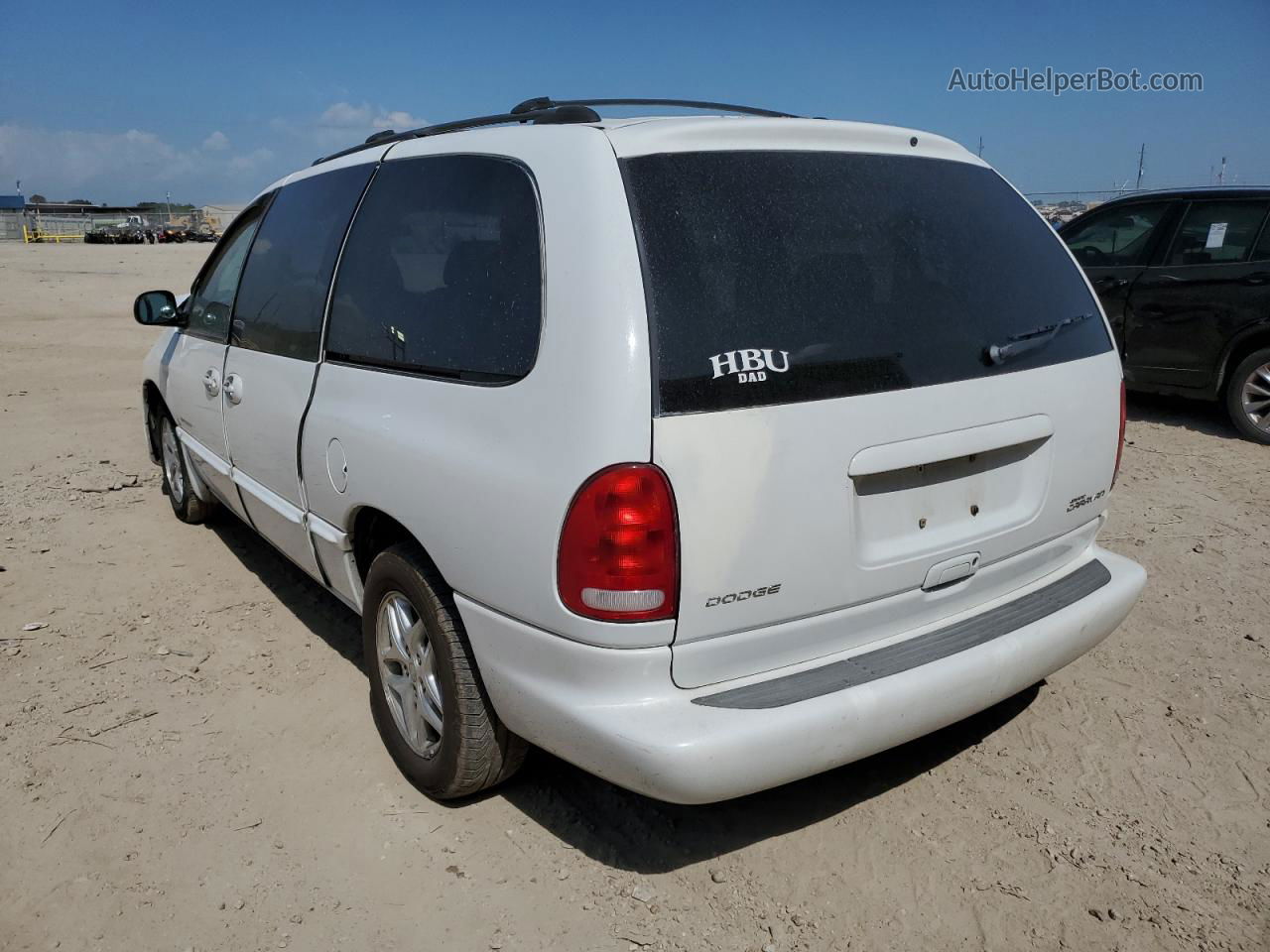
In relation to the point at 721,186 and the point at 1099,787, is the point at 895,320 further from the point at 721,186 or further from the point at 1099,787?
the point at 1099,787

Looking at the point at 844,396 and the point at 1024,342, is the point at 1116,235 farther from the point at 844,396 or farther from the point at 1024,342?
the point at 844,396

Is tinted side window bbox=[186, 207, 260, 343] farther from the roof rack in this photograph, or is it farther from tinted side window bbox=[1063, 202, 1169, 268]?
tinted side window bbox=[1063, 202, 1169, 268]

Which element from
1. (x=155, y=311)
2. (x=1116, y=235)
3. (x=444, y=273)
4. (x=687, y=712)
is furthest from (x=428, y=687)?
(x=1116, y=235)

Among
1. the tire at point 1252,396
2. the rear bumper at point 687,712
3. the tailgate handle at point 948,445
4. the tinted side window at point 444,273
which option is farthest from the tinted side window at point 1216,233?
the tinted side window at point 444,273

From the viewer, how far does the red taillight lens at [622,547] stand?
209 cm

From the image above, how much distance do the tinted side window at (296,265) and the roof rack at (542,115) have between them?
191 mm

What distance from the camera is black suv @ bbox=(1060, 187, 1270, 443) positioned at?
6848 millimetres

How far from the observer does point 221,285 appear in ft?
14.3

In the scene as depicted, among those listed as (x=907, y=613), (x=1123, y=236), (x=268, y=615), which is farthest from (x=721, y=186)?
(x=1123, y=236)

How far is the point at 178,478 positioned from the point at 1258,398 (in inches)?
280

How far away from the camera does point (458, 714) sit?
8.65 ft

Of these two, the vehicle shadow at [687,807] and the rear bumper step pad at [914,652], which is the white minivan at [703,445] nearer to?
the rear bumper step pad at [914,652]

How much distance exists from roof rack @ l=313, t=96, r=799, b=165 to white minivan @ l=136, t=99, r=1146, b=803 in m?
0.02

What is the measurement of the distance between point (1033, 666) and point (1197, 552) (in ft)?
9.08
